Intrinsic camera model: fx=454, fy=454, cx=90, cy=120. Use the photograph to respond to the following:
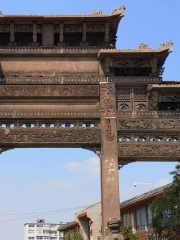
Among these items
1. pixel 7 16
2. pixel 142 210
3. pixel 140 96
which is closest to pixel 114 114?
pixel 140 96

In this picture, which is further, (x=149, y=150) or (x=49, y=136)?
(x=149, y=150)

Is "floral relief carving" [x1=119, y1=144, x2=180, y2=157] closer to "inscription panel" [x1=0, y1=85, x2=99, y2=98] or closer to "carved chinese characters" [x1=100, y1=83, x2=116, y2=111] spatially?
"carved chinese characters" [x1=100, y1=83, x2=116, y2=111]

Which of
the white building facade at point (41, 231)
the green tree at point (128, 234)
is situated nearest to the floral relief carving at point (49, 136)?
the green tree at point (128, 234)

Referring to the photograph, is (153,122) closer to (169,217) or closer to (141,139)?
(141,139)

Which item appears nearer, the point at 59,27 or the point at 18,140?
the point at 18,140

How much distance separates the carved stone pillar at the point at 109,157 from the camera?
39.5ft

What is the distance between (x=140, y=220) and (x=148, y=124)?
1347cm

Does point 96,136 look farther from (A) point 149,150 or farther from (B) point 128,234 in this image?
(B) point 128,234

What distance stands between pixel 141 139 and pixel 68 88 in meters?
2.56

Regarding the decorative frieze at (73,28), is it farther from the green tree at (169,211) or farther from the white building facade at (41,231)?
the white building facade at (41,231)

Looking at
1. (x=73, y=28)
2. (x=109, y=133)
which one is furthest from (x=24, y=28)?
(x=109, y=133)

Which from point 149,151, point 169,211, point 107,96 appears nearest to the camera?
point 169,211

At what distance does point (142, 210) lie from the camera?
81.7ft

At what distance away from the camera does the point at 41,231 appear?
104250 mm
